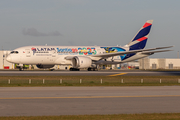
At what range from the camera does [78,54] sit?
219 ft

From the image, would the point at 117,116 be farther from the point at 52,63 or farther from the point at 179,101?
the point at 52,63

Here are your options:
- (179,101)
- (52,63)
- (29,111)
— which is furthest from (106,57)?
(29,111)

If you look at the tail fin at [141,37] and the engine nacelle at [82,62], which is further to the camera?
the tail fin at [141,37]

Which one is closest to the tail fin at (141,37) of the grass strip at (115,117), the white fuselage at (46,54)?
the white fuselage at (46,54)

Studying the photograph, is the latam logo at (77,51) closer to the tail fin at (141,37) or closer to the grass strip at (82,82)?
the tail fin at (141,37)

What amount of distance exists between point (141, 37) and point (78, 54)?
18.9 m

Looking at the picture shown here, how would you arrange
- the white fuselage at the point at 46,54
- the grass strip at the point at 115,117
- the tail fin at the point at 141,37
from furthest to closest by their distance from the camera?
the tail fin at the point at 141,37 → the white fuselage at the point at 46,54 → the grass strip at the point at 115,117

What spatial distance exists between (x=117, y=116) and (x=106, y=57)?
5482 centimetres

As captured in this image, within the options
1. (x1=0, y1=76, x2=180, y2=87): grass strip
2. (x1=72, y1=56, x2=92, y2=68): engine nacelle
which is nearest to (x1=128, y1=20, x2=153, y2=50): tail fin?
(x1=72, y1=56, x2=92, y2=68): engine nacelle

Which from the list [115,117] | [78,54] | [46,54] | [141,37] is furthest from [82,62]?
[115,117]

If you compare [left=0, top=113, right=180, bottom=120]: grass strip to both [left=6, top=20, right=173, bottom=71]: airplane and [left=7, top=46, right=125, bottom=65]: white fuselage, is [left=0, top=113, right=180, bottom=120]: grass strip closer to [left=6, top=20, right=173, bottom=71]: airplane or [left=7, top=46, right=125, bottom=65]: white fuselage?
[left=6, top=20, right=173, bottom=71]: airplane

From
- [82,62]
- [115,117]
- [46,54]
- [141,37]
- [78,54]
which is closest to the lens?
[115,117]

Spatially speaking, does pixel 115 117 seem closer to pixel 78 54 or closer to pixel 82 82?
pixel 82 82

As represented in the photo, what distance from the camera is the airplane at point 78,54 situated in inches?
2434
